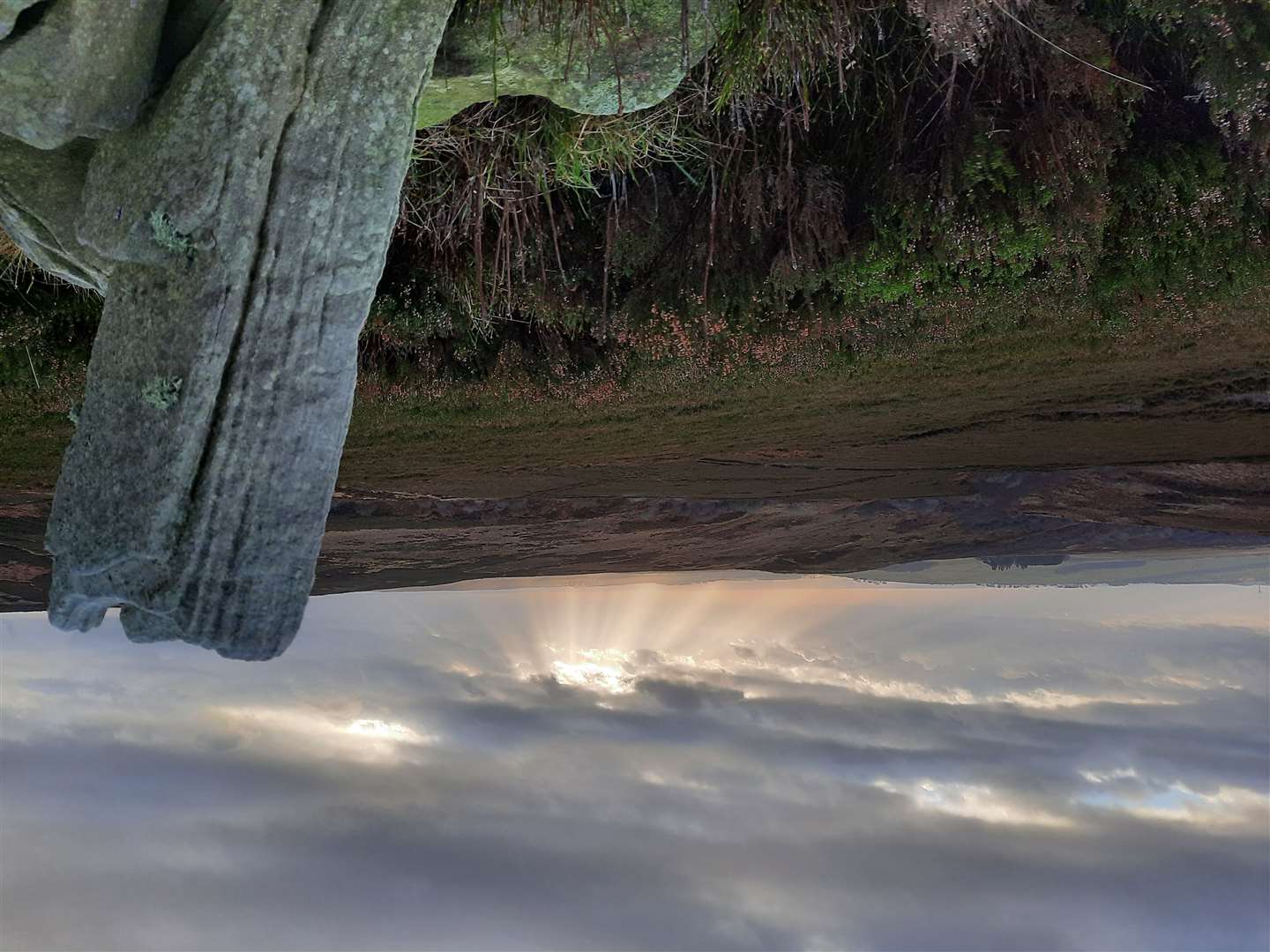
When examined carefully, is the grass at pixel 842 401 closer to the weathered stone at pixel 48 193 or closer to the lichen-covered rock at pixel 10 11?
the weathered stone at pixel 48 193

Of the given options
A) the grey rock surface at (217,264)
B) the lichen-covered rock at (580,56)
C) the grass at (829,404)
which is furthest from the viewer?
the grass at (829,404)

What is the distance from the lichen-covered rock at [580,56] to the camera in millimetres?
2678

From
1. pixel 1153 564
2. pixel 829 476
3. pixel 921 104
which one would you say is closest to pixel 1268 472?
pixel 1153 564

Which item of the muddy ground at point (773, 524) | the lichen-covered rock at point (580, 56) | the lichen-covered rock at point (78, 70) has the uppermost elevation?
the lichen-covered rock at point (580, 56)

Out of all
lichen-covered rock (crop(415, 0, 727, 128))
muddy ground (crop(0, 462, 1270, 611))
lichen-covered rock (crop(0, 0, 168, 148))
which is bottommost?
muddy ground (crop(0, 462, 1270, 611))

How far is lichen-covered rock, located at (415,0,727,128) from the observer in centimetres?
268

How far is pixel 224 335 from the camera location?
6.85 feet

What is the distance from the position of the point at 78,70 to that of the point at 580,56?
4.16ft

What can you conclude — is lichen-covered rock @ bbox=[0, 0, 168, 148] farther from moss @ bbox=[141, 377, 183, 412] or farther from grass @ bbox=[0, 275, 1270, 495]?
grass @ bbox=[0, 275, 1270, 495]

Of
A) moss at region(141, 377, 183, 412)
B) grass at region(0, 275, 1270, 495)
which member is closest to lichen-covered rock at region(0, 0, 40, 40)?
moss at region(141, 377, 183, 412)

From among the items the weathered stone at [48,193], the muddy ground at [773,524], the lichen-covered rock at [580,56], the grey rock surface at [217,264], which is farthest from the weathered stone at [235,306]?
the muddy ground at [773,524]

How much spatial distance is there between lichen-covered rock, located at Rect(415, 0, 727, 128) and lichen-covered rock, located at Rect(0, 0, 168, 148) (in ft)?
2.44

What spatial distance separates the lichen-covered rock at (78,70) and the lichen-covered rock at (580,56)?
744 millimetres

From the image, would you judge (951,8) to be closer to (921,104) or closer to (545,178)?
(921,104)
